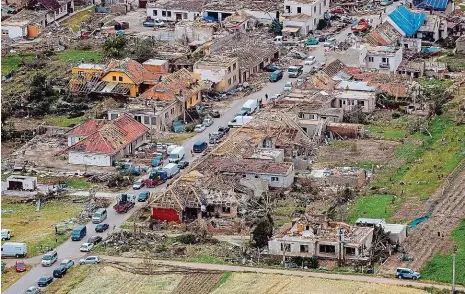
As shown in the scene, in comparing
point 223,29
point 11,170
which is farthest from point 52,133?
point 223,29

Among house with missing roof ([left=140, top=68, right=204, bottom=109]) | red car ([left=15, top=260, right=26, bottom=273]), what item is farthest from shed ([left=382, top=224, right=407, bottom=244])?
house with missing roof ([left=140, top=68, right=204, bottom=109])

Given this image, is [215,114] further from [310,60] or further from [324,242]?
[324,242]

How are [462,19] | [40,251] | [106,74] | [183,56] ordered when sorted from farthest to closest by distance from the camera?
1. [462,19]
2. [183,56]
3. [106,74]
4. [40,251]

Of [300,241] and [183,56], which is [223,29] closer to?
[183,56]

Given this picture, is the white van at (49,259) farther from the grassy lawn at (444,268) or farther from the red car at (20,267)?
the grassy lawn at (444,268)

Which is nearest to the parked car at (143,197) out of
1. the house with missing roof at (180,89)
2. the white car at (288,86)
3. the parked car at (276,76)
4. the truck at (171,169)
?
the truck at (171,169)

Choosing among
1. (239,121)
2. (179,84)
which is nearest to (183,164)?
(239,121)
